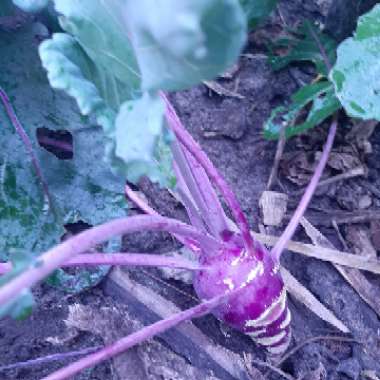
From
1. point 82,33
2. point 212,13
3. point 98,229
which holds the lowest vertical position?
point 98,229

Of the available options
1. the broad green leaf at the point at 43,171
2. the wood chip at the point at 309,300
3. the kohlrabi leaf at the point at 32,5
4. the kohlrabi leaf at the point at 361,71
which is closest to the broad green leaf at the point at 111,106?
the kohlrabi leaf at the point at 32,5

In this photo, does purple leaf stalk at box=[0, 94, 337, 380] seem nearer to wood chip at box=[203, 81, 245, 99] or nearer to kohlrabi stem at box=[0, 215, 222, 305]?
kohlrabi stem at box=[0, 215, 222, 305]

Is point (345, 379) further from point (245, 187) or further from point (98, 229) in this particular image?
point (98, 229)

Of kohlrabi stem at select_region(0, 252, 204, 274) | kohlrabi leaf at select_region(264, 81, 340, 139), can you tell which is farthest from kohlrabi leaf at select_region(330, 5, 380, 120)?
kohlrabi stem at select_region(0, 252, 204, 274)

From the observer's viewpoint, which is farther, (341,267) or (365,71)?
(341,267)

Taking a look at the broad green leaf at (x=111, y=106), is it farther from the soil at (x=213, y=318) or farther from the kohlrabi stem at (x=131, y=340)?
the soil at (x=213, y=318)

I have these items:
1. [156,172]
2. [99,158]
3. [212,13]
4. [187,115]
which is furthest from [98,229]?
[187,115]
